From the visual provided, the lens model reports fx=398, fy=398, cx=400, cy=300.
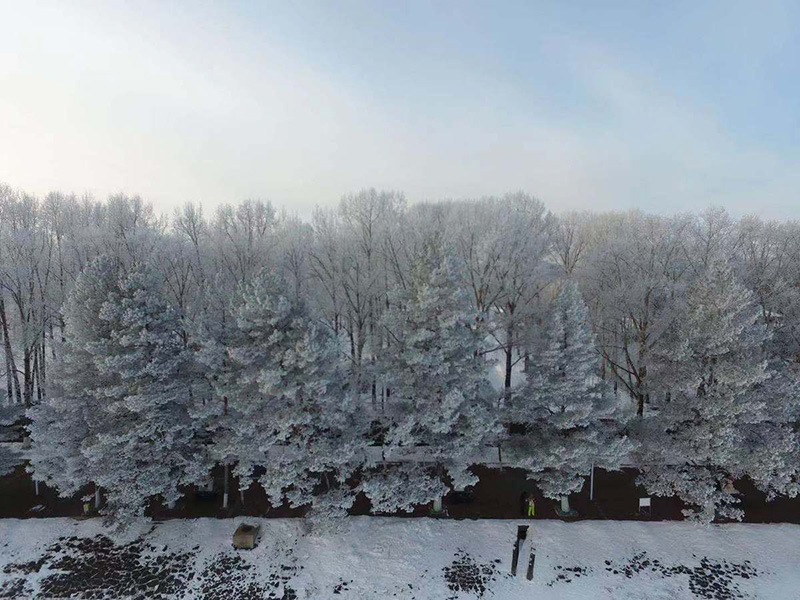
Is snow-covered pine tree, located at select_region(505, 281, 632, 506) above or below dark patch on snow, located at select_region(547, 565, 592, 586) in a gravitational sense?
above

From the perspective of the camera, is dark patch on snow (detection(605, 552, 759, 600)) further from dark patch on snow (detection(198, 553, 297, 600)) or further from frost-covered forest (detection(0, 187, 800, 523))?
dark patch on snow (detection(198, 553, 297, 600))

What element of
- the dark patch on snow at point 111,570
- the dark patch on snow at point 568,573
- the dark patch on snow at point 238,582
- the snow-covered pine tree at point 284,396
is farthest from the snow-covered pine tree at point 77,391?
the dark patch on snow at point 568,573

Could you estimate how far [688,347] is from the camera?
51.0 feet

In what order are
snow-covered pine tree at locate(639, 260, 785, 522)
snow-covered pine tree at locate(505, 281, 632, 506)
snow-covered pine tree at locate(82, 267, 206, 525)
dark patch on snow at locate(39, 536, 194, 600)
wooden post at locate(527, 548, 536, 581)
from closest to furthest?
dark patch on snow at locate(39, 536, 194, 600) < wooden post at locate(527, 548, 536, 581) < snow-covered pine tree at locate(82, 267, 206, 525) < snow-covered pine tree at locate(639, 260, 785, 522) < snow-covered pine tree at locate(505, 281, 632, 506)

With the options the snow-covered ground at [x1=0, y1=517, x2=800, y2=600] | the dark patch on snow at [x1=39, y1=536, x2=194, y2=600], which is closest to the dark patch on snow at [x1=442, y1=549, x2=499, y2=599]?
the snow-covered ground at [x1=0, y1=517, x2=800, y2=600]

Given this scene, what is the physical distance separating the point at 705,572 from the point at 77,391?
23.7 m

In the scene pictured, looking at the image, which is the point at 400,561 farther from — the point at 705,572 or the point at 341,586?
the point at 705,572

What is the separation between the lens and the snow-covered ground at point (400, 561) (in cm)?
1327

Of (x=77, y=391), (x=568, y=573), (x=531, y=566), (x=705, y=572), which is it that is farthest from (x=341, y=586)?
(x=705, y=572)

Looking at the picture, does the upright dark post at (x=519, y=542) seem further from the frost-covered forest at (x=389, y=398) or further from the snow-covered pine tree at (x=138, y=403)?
the snow-covered pine tree at (x=138, y=403)

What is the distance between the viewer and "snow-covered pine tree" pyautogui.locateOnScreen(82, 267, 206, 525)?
45.9 ft

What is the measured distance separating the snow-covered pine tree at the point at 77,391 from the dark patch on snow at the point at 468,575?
13.4m

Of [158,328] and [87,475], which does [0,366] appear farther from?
[158,328]

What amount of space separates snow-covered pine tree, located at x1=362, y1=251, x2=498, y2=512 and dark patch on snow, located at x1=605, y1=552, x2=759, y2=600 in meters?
6.32
